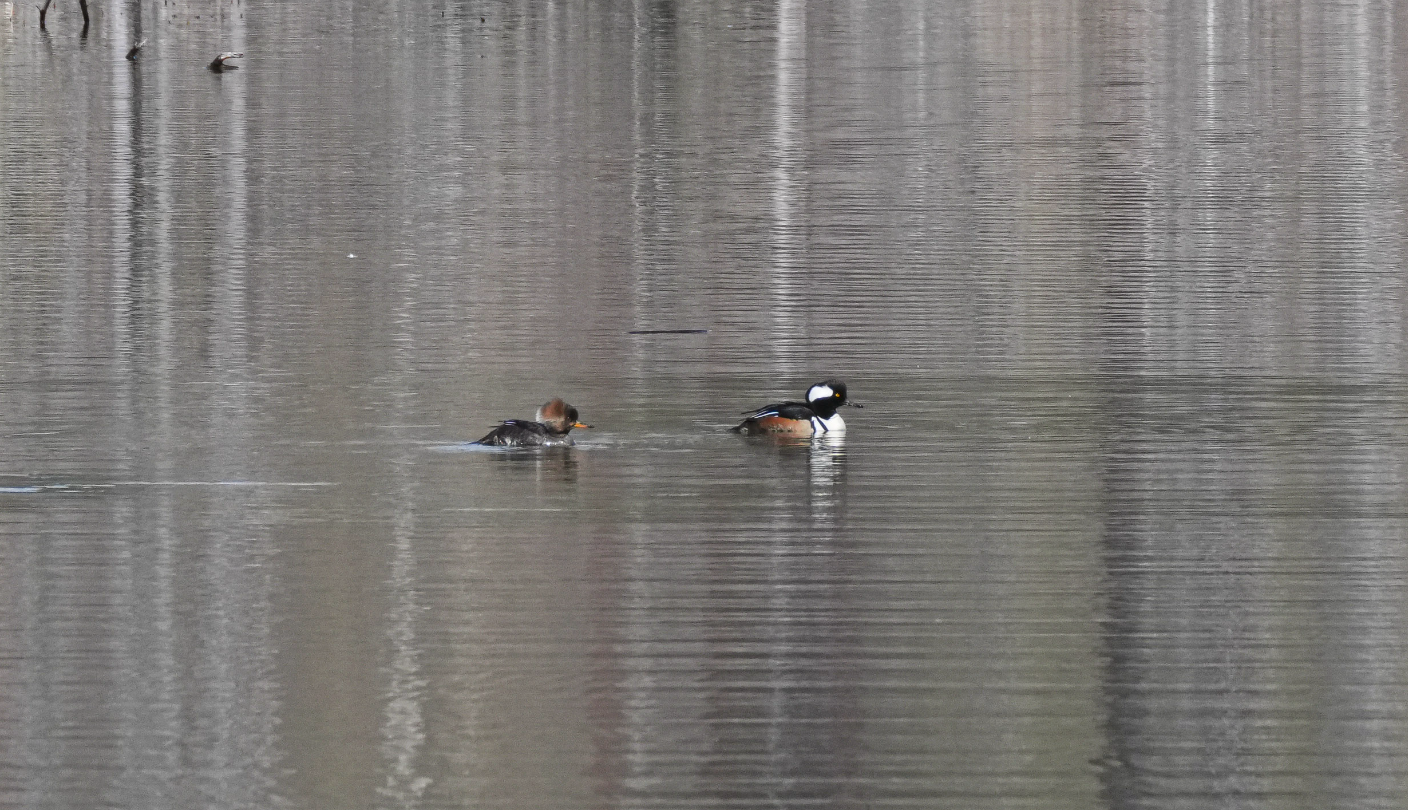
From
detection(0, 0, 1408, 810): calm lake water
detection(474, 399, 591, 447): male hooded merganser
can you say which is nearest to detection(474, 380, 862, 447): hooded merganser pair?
detection(474, 399, 591, 447): male hooded merganser

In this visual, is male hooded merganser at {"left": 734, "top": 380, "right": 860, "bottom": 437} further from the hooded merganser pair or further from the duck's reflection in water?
the duck's reflection in water

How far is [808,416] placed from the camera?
18.0 meters

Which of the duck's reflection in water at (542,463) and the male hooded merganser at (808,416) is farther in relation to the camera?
the male hooded merganser at (808,416)

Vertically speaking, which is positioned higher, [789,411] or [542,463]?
[789,411]

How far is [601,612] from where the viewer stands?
43.6 feet

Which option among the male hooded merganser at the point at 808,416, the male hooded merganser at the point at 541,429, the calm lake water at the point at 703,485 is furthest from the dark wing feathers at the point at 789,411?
the male hooded merganser at the point at 541,429

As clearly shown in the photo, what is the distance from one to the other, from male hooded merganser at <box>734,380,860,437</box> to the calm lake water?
21 cm

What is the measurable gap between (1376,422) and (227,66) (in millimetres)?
47217

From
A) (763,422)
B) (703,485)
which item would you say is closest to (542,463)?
(703,485)

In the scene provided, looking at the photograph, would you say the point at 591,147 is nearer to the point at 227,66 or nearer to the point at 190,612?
the point at 227,66

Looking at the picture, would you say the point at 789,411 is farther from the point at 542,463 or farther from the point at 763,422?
the point at 542,463

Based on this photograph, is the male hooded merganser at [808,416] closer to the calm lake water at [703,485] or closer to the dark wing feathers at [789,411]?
the dark wing feathers at [789,411]

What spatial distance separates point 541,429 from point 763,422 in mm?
1593

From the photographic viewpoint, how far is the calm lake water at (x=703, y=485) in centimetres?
1118
